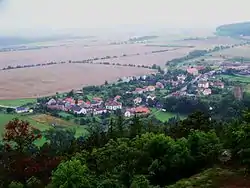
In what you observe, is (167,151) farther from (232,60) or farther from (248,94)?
(232,60)

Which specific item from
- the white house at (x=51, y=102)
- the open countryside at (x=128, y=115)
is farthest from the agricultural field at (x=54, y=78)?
the white house at (x=51, y=102)

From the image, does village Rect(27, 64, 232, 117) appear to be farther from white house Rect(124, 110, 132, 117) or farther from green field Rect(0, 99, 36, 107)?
green field Rect(0, 99, 36, 107)

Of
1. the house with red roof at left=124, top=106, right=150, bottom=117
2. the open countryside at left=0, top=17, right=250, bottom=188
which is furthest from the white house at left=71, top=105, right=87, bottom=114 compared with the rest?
the house with red roof at left=124, top=106, right=150, bottom=117

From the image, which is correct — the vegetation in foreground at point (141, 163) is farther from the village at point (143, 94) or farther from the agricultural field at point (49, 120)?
the village at point (143, 94)

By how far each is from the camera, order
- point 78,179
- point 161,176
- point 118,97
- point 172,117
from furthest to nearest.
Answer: point 118,97 < point 172,117 < point 161,176 < point 78,179

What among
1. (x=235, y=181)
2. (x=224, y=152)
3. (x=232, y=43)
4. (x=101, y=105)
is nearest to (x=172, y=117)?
(x=101, y=105)
